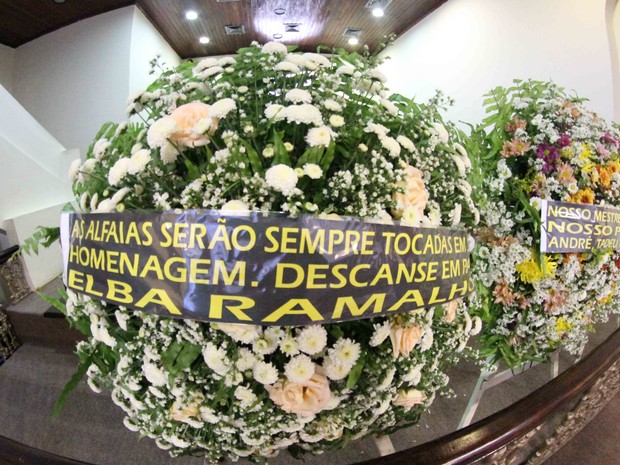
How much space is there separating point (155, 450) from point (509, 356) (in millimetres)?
1636

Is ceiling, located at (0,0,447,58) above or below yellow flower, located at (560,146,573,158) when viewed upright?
above

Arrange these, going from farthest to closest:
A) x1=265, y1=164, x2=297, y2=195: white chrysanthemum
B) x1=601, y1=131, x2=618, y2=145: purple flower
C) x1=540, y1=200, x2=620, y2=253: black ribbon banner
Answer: x1=601, y1=131, x2=618, y2=145: purple flower, x1=540, y1=200, x2=620, y2=253: black ribbon banner, x1=265, y1=164, x2=297, y2=195: white chrysanthemum

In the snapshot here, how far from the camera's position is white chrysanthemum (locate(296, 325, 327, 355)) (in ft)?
2.63

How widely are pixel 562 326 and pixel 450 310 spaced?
986mm

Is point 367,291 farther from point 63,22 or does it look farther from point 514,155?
point 63,22

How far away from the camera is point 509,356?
1.72 m

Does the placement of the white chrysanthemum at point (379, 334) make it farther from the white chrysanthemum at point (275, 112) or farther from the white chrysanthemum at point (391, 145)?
the white chrysanthemum at point (275, 112)

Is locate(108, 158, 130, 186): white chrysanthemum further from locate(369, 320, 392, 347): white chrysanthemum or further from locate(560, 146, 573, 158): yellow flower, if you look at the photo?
locate(560, 146, 573, 158): yellow flower

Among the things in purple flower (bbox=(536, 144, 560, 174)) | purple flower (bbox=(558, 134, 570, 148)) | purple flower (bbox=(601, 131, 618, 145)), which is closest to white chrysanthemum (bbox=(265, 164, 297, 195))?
purple flower (bbox=(536, 144, 560, 174))

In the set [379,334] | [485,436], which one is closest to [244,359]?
[379,334]

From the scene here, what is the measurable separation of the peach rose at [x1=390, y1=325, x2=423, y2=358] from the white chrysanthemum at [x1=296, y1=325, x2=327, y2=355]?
196 millimetres

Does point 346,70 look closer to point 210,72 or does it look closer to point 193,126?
point 210,72

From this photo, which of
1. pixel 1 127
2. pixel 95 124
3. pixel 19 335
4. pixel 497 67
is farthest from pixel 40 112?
pixel 497 67

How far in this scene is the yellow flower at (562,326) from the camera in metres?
1.67
